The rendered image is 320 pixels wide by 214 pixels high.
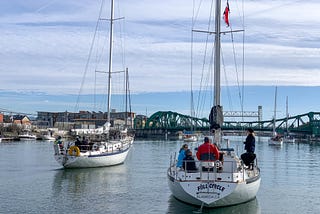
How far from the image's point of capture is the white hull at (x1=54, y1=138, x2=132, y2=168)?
40.4 m

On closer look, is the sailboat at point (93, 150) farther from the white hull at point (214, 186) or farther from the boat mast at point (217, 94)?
the white hull at point (214, 186)

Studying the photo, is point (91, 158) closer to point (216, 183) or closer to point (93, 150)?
point (93, 150)

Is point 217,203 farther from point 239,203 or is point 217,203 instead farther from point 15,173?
point 15,173

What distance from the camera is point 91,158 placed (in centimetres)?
4106

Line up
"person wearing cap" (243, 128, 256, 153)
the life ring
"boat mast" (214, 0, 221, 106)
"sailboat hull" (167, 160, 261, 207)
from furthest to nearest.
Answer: the life ring < "boat mast" (214, 0, 221, 106) < "person wearing cap" (243, 128, 256, 153) < "sailboat hull" (167, 160, 261, 207)

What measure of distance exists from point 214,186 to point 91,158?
69.7ft

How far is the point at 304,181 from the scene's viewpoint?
3781 cm

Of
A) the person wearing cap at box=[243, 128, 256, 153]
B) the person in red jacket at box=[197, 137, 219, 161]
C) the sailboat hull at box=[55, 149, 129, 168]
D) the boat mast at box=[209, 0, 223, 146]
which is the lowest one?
the sailboat hull at box=[55, 149, 129, 168]

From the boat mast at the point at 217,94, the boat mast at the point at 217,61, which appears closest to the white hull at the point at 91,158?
the boat mast at the point at 217,94

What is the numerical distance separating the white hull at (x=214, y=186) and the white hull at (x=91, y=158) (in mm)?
18249

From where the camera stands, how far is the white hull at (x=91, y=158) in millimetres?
40438

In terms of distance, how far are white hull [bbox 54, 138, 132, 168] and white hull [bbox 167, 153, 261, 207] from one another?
1825cm

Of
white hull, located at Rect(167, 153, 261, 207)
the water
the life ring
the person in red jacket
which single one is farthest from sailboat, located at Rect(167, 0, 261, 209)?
the life ring

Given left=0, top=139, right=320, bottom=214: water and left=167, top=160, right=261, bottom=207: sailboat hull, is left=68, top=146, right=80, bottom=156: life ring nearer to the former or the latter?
left=0, top=139, right=320, bottom=214: water
